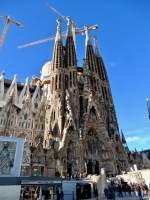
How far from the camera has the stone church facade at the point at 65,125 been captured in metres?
29.4

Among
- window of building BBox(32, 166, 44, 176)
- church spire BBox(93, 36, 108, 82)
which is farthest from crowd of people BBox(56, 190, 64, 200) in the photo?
church spire BBox(93, 36, 108, 82)

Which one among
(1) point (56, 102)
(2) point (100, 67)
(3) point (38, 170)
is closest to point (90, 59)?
(2) point (100, 67)

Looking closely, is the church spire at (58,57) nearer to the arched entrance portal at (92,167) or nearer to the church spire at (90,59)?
the church spire at (90,59)

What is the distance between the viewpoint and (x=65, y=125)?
111 ft

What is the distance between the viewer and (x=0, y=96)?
4016 centimetres

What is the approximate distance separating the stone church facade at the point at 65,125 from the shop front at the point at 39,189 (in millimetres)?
9008

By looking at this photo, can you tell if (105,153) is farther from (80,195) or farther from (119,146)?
(80,195)

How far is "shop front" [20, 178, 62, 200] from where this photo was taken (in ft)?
52.2

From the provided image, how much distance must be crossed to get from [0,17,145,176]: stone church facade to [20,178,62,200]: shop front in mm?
9008

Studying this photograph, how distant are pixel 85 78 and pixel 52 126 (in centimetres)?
1633

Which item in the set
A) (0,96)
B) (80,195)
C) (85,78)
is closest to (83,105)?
(85,78)

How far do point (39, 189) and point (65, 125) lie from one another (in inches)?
700

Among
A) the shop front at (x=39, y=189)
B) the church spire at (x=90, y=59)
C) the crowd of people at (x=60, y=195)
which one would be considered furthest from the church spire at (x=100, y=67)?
the crowd of people at (x=60, y=195)

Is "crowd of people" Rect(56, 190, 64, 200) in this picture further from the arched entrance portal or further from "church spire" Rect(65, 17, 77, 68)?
"church spire" Rect(65, 17, 77, 68)
